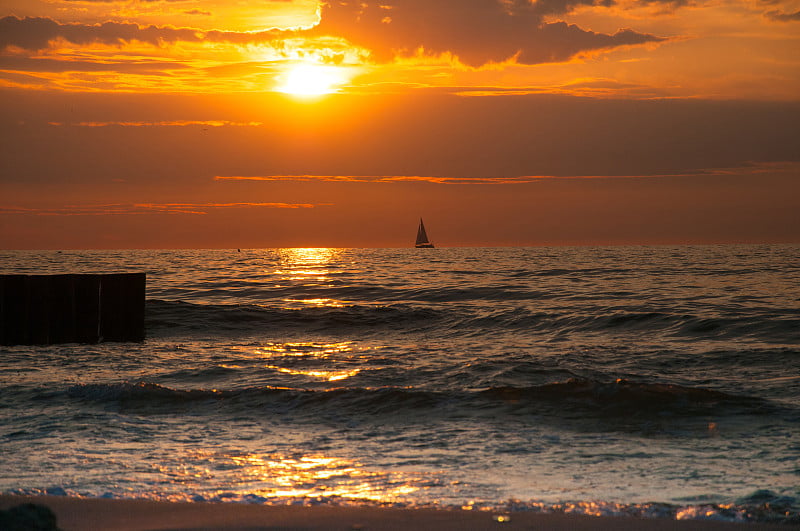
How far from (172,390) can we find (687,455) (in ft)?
25.3

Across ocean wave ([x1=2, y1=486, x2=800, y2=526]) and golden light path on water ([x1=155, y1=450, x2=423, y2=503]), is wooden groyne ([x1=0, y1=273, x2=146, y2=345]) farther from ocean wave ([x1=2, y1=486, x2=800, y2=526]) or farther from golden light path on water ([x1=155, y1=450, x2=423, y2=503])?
ocean wave ([x1=2, y1=486, x2=800, y2=526])

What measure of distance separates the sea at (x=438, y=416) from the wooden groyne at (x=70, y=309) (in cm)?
65

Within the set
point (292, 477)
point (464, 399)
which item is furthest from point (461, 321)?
point (292, 477)

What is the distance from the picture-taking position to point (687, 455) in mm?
Answer: 7742

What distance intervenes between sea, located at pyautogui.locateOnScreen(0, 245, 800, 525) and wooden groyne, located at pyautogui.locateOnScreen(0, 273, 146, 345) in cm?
65

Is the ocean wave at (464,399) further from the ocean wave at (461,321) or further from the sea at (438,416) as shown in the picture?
the ocean wave at (461,321)

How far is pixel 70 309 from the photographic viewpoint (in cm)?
1856

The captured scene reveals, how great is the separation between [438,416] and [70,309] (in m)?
12.3

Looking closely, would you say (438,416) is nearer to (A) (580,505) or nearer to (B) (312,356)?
(A) (580,505)

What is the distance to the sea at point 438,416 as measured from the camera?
6.30 meters

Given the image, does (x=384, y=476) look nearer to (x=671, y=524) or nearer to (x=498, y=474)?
(x=498, y=474)

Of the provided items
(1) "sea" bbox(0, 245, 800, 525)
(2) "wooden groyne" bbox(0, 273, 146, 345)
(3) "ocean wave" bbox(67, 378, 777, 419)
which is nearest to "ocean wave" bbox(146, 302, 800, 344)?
(1) "sea" bbox(0, 245, 800, 525)

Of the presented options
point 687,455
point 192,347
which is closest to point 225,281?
point 192,347

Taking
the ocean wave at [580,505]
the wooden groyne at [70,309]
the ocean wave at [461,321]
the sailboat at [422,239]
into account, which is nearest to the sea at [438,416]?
the ocean wave at [580,505]
